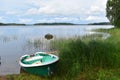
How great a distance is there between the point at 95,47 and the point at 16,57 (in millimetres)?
10503

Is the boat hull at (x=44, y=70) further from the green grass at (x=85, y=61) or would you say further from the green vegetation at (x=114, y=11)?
the green vegetation at (x=114, y=11)

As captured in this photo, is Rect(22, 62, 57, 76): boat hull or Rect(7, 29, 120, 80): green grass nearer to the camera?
Rect(22, 62, 57, 76): boat hull

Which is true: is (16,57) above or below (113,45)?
below

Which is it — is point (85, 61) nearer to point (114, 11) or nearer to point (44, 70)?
point (44, 70)

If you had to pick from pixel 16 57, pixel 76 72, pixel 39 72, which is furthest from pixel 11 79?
pixel 16 57

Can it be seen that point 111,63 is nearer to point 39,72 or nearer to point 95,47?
point 95,47

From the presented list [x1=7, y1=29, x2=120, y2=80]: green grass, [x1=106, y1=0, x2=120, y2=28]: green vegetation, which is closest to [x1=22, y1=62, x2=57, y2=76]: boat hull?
[x1=7, y1=29, x2=120, y2=80]: green grass

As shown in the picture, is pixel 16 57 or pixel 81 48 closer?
pixel 81 48

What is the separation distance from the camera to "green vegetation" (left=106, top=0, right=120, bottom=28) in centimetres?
4615

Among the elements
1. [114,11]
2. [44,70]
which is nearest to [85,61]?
[44,70]

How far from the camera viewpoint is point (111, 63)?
1311 centimetres

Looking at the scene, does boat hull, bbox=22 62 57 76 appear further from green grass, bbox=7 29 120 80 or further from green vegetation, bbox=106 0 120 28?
green vegetation, bbox=106 0 120 28

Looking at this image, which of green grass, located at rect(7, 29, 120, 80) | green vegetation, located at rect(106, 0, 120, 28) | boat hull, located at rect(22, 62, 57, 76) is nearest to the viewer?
boat hull, located at rect(22, 62, 57, 76)

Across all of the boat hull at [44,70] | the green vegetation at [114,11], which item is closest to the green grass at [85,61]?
the boat hull at [44,70]
